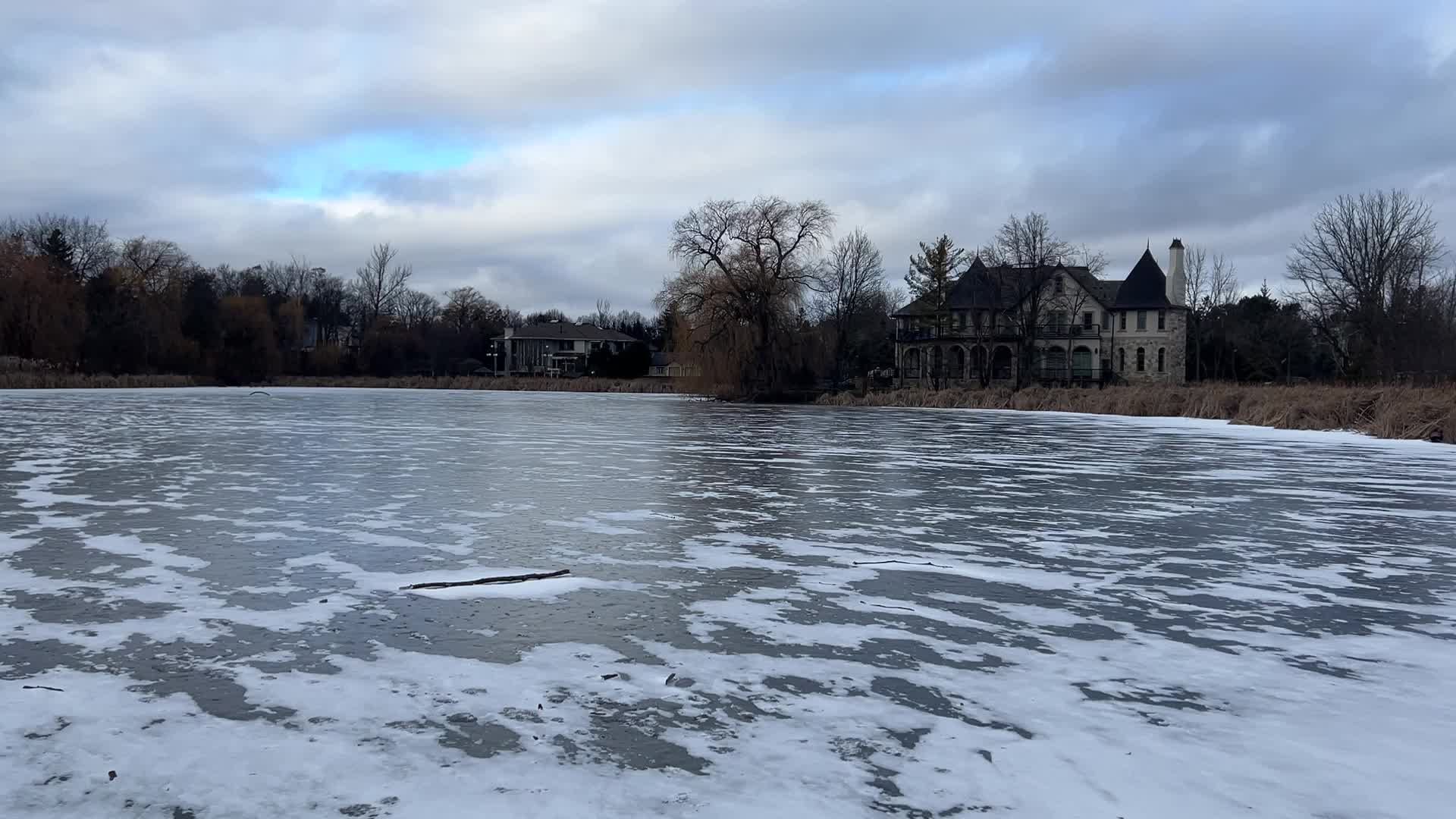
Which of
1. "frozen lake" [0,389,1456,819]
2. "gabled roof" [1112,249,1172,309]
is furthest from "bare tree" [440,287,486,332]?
"frozen lake" [0,389,1456,819]

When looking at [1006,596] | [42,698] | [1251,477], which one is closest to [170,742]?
[42,698]

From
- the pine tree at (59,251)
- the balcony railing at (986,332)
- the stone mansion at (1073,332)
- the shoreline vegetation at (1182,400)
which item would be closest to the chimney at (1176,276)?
the stone mansion at (1073,332)

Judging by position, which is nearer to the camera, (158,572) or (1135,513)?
(158,572)

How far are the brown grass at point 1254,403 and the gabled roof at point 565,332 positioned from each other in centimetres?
7847

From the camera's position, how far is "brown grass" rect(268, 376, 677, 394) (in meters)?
58.8

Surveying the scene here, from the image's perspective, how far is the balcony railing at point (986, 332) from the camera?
193ft

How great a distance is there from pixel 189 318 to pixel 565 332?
57062 millimetres

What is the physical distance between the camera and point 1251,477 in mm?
12188

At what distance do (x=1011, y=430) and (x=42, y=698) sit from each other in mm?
20432

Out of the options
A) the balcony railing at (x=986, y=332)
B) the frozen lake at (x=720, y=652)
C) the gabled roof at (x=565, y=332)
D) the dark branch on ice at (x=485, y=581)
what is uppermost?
the gabled roof at (x=565, y=332)

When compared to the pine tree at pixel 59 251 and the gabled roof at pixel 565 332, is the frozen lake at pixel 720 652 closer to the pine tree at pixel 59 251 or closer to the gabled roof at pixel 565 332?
the pine tree at pixel 59 251

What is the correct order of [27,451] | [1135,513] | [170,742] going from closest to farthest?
[170,742], [1135,513], [27,451]

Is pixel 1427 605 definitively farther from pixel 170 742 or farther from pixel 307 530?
pixel 307 530

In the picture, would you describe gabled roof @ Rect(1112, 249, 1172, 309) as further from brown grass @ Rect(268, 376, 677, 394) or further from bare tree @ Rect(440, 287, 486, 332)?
bare tree @ Rect(440, 287, 486, 332)
